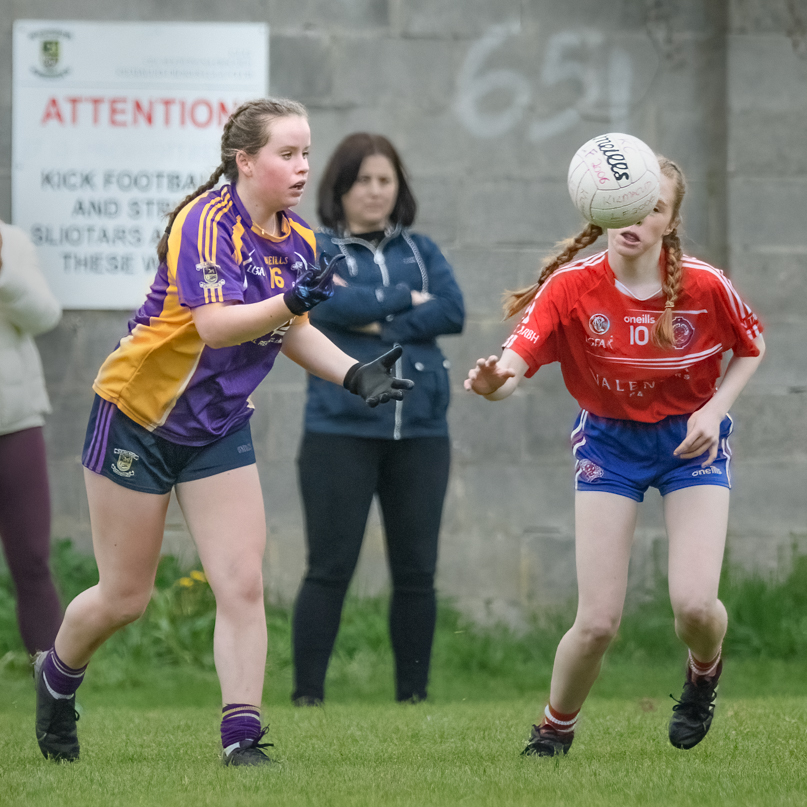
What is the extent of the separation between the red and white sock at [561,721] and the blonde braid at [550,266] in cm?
127

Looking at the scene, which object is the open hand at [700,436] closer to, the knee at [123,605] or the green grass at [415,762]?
the green grass at [415,762]

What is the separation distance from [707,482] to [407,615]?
161 cm

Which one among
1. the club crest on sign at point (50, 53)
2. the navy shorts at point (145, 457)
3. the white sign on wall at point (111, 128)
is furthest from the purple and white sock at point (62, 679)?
the club crest on sign at point (50, 53)

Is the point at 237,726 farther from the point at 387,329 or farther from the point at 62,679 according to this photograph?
the point at 387,329

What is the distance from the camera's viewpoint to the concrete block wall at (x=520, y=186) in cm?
668

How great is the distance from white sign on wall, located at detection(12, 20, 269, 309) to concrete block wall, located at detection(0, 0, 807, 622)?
0.37 feet

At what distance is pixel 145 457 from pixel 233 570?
42 cm

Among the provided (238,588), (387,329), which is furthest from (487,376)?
(387,329)

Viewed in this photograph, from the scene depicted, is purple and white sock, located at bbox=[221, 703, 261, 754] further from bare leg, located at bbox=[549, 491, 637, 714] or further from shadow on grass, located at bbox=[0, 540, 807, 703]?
shadow on grass, located at bbox=[0, 540, 807, 703]

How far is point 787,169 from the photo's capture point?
6.69 m

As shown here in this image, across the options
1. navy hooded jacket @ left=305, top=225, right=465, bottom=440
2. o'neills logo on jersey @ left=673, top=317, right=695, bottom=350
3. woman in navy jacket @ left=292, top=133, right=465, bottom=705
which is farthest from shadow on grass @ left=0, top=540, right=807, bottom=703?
o'neills logo on jersey @ left=673, top=317, right=695, bottom=350

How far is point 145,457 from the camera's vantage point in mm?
3521

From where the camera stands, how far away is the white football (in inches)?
141

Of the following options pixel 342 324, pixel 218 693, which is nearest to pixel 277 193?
pixel 342 324
